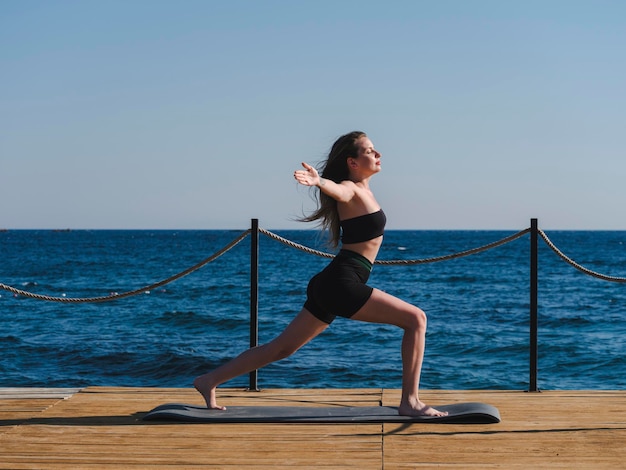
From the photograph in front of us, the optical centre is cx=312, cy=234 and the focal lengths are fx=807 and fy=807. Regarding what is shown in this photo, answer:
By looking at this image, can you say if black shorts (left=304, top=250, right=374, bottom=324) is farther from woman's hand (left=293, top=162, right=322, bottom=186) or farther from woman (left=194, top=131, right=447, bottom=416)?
woman's hand (left=293, top=162, right=322, bottom=186)

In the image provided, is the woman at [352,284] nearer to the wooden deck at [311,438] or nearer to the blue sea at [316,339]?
the blue sea at [316,339]

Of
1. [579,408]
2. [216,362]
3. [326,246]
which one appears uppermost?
[326,246]

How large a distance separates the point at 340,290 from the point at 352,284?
7 centimetres

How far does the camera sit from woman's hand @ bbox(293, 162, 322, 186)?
3902 millimetres

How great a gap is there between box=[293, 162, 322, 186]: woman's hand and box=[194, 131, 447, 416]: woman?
0.19 metres

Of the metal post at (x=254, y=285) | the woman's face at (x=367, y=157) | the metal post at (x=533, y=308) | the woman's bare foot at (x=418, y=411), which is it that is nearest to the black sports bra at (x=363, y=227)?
the woman's face at (x=367, y=157)

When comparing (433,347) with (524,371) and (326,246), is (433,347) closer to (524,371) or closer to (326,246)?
(524,371)

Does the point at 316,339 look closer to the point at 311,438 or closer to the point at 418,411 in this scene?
the point at 418,411

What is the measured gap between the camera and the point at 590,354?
52.6 ft

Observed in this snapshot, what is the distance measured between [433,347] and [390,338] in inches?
37.6

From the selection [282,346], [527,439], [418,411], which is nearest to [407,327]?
[418,411]

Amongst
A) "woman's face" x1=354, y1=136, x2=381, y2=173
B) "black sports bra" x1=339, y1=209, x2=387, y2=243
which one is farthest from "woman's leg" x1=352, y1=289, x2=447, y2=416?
"woman's face" x1=354, y1=136, x2=381, y2=173

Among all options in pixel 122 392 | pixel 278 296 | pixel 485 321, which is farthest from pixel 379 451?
pixel 278 296

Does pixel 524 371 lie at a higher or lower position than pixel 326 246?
lower
